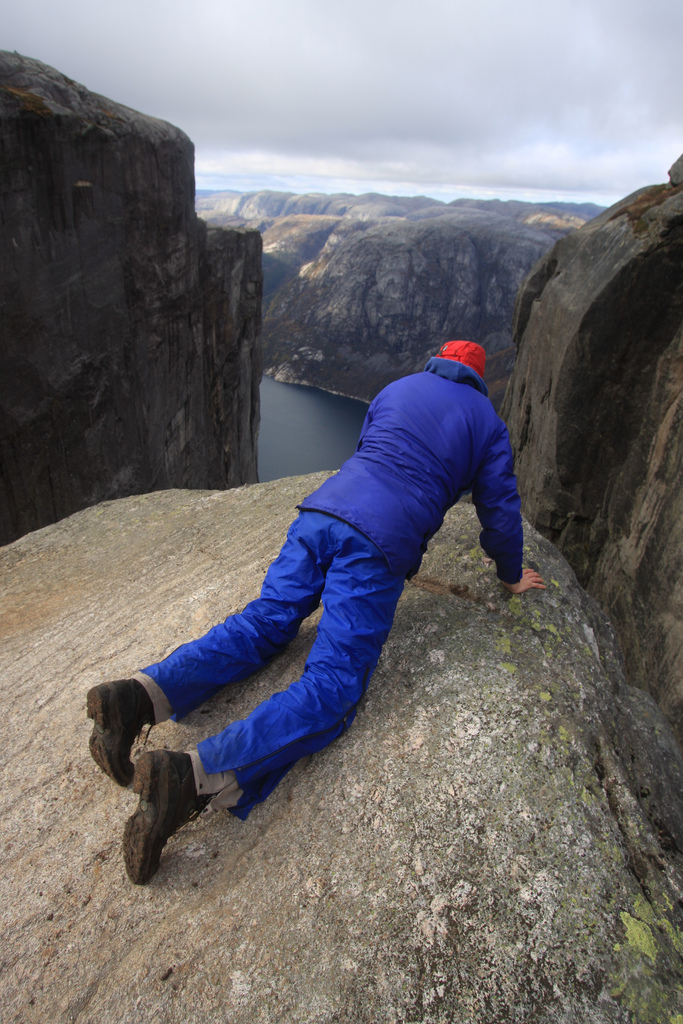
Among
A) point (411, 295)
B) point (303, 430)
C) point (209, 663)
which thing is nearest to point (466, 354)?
point (209, 663)

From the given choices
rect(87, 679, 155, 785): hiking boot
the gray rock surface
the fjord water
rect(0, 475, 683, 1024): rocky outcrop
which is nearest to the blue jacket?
rect(0, 475, 683, 1024): rocky outcrop

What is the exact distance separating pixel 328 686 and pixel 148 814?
3.83 feet

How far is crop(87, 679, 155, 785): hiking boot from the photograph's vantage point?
336 centimetres

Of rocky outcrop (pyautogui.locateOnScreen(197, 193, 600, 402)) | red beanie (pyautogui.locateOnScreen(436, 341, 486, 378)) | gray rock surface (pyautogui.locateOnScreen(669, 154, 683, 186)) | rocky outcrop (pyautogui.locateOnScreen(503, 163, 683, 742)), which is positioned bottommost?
rocky outcrop (pyautogui.locateOnScreen(197, 193, 600, 402))

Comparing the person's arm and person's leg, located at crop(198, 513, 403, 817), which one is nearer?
person's leg, located at crop(198, 513, 403, 817)

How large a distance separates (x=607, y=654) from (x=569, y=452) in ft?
27.7

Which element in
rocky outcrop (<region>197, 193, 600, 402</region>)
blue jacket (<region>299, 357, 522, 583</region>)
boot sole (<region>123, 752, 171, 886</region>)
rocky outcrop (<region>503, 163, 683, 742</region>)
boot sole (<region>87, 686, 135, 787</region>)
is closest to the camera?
boot sole (<region>123, 752, 171, 886</region>)

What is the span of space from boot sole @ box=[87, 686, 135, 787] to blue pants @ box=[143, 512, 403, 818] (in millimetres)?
386

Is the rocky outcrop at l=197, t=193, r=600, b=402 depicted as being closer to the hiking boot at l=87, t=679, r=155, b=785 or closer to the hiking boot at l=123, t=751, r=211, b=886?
the hiking boot at l=87, t=679, r=155, b=785

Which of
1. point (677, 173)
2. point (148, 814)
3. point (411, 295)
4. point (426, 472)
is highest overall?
point (677, 173)

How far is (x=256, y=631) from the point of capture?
404cm

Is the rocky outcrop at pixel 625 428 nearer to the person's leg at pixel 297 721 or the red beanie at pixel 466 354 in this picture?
the red beanie at pixel 466 354

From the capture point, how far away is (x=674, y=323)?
1088cm

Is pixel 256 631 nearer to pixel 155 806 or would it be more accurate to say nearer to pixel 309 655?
pixel 309 655
